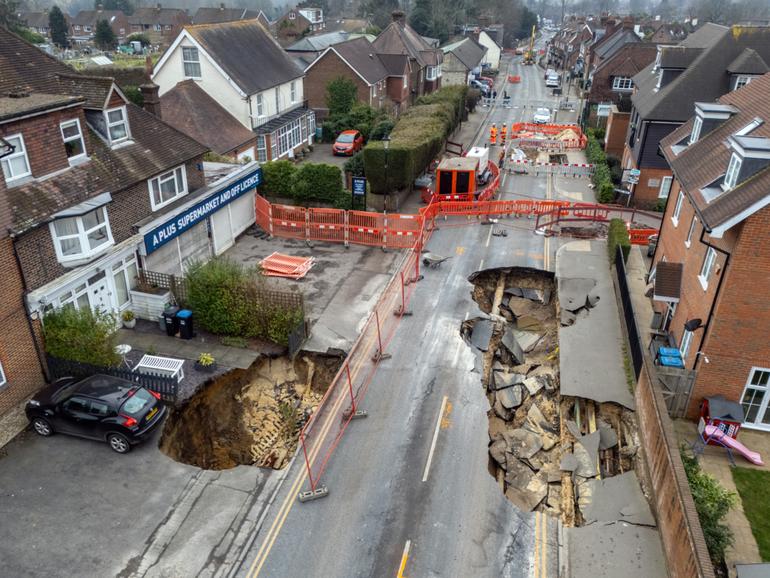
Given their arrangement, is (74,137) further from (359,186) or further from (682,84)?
(682,84)

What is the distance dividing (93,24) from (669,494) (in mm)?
155073

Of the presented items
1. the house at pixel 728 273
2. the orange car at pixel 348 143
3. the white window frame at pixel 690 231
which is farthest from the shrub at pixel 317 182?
the white window frame at pixel 690 231

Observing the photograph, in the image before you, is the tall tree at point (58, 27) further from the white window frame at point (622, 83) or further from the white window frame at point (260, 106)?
the white window frame at point (622, 83)

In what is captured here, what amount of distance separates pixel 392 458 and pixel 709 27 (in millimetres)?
40122

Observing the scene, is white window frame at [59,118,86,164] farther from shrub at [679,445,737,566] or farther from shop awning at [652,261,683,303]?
shrub at [679,445,737,566]

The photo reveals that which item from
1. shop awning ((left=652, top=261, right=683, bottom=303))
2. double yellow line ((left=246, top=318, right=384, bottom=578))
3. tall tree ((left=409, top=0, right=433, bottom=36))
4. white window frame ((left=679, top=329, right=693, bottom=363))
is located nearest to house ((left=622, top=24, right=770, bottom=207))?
shop awning ((left=652, top=261, right=683, bottom=303))

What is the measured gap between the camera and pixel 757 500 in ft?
46.6

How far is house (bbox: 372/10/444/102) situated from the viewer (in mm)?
60681

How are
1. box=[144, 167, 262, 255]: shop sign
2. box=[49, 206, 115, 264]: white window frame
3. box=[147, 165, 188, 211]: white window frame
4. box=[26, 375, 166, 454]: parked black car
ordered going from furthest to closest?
box=[147, 165, 188, 211]: white window frame
box=[144, 167, 262, 255]: shop sign
box=[49, 206, 115, 264]: white window frame
box=[26, 375, 166, 454]: parked black car

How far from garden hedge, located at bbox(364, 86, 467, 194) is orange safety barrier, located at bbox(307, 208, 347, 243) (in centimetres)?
435

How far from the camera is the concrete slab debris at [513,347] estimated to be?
70.3 ft

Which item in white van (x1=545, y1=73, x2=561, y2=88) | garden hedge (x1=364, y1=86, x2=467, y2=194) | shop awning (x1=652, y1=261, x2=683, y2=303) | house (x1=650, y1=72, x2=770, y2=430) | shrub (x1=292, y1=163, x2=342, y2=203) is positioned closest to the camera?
house (x1=650, y1=72, x2=770, y2=430)

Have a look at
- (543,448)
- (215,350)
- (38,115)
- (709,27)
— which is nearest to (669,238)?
(543,448)

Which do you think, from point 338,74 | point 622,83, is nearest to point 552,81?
point 622,83
